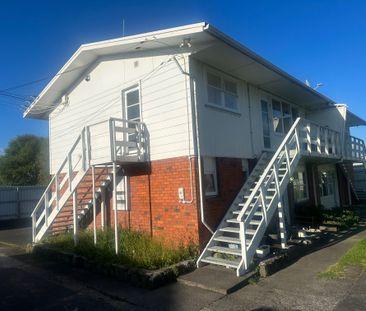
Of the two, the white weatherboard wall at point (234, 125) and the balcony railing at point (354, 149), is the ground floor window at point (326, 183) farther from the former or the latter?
the white weatherboard wall at point (234, 125)

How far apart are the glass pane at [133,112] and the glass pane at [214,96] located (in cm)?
237

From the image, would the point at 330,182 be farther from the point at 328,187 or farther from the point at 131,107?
the point at 131,107

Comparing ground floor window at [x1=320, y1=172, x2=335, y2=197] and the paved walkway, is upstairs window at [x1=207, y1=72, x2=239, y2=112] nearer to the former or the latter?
the paved walkway

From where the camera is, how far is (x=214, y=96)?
10.6 metres

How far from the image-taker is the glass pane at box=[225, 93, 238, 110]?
11.1 m

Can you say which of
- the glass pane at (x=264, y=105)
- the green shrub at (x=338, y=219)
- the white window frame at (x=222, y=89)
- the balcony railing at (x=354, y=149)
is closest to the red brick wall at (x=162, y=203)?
the white window frame at (x=222, y=89)

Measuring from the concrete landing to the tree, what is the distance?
1327 inches

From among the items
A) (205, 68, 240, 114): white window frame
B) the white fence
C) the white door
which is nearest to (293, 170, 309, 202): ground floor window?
the white door

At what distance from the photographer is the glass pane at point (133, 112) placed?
11.0 metres

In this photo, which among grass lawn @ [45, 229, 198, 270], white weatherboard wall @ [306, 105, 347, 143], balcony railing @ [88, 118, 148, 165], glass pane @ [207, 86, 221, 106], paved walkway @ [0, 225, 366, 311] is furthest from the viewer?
white weatherboard wall @ [306, 105, 347, 143]

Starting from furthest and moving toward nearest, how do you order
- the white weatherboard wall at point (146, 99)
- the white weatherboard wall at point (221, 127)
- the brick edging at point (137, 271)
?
the white weatherboard wall at point (221, 127) < the white weatherboard wall at point (146, 99) < the brick edging at point (137, 271)

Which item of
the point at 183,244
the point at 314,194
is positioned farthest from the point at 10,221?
the point at 314,194

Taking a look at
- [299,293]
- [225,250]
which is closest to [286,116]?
[225,250]

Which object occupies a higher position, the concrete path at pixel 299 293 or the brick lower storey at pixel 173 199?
the brick lower storey at pixel 173 199
